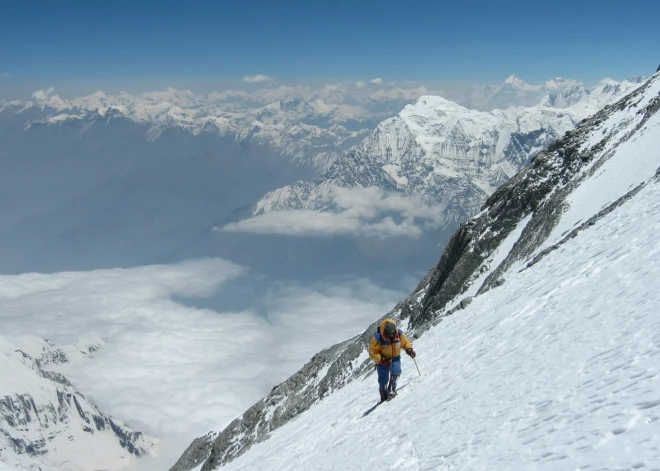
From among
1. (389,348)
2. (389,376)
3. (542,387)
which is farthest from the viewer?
(389,376)

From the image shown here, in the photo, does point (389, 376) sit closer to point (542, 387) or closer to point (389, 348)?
point (389, 348)

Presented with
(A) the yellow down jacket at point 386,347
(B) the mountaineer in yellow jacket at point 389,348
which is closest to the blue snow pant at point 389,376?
(B) the mountaineer in yellow jacket at point 389,348

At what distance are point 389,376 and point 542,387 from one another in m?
8.47

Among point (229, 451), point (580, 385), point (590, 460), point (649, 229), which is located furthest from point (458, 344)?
point (229, 451)

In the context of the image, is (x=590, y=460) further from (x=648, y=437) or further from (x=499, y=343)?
(x=499, y=343)

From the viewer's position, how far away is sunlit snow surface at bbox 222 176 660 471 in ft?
27.5

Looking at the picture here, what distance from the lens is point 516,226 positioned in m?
49.5

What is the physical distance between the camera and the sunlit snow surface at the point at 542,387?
8.37 metres

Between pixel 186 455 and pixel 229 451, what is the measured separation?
25936 mm

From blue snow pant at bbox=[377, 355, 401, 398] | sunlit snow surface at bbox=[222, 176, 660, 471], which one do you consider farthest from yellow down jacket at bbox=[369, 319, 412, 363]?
sunlit snow surface at bbox=[222, 176, 660, 471]

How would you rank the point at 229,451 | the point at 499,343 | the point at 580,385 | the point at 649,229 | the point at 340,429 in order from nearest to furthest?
1. the point at 580,385
2. the point at 499,343
3. the point at 649,229
4. the point at 340,429
5. the point at 229,451

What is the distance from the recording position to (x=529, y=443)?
906cm

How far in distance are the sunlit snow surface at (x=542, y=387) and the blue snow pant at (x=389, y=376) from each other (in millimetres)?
629

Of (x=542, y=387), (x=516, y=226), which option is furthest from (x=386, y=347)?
(x=516, y=226)
